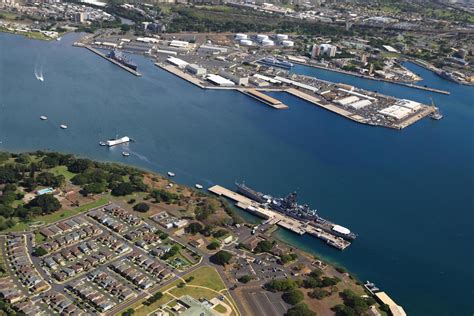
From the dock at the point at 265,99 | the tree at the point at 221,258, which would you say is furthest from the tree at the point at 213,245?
the dock at the point at 265,99

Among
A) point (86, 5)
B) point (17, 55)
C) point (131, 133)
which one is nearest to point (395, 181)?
point (131, 133)

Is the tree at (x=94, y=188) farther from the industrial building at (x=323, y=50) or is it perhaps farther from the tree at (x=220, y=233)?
the industrial building at (x=323, y=50)

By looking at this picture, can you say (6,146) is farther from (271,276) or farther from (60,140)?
(271,276)

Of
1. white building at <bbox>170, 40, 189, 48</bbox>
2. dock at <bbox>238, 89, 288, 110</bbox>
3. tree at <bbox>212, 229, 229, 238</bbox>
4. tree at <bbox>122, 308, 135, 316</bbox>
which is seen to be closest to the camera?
tree at <bbox>122, 308, 135, 316</bbox>

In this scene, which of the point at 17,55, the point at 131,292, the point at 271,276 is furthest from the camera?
the point at 17,55

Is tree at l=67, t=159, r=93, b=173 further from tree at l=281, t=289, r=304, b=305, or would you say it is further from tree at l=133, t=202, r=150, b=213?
tree at l=281, t=289, r=304, b=305

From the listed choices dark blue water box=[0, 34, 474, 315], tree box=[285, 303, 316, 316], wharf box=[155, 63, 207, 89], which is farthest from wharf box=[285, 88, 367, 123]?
tree box=[285, 303, 316, 316]

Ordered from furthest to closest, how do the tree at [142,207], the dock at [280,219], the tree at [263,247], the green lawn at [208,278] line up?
1. the dock at [280,219]
2. the tree at [142,207]
3. the tree at [263,247]
4. the green lawn at [208,278]
